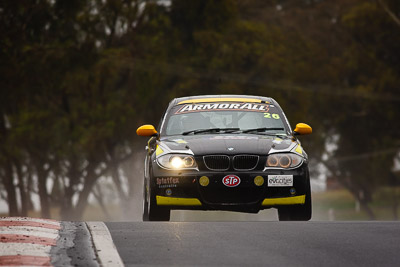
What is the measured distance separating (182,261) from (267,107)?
5.96 metres

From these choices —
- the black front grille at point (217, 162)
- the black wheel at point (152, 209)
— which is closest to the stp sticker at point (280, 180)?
the black front grille at point (217, 162)

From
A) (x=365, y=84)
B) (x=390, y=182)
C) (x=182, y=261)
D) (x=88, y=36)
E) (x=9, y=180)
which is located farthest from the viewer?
(x=390, y=182)

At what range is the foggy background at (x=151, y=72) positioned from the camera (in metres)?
32.5

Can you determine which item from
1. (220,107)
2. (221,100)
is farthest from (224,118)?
(221,100)

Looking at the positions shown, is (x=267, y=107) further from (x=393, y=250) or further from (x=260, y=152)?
(x=393, y=250)

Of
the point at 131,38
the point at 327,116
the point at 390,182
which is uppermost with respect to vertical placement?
the point at 131,38

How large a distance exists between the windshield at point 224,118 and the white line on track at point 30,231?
11.3 feet

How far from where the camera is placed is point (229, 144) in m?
11.6

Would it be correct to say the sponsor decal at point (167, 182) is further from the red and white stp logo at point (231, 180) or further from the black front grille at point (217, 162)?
the red and white stp logo at point (231, 180)

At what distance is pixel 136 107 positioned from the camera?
123 ft

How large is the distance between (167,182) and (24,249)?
3.85m

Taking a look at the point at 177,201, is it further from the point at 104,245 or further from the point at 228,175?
the point at 104,245

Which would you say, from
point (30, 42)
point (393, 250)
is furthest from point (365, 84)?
point (393, 250)

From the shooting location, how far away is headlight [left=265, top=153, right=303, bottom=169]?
452 inches
